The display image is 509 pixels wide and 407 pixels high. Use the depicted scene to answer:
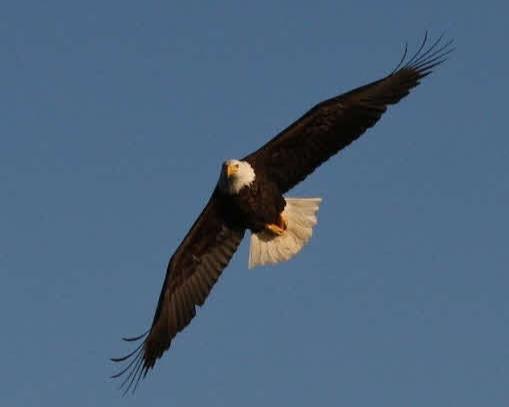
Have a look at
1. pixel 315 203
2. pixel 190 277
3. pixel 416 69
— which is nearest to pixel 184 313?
pixel 190 277

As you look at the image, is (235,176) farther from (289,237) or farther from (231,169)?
(289,237)

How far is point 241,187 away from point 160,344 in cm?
186

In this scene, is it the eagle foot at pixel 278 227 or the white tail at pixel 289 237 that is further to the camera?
the white tail at pixel 289 237

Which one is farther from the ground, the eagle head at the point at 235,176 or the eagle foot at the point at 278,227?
the eagle head at the point at 235,176

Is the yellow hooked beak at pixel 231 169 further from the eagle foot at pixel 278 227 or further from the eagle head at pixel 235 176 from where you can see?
the eagle foot at pixel 278 227

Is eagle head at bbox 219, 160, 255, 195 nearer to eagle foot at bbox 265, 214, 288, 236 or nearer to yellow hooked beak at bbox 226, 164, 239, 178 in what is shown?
yellow hooked beak at bbox 226, 164, 239, 178

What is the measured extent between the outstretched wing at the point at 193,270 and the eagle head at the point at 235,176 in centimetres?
51

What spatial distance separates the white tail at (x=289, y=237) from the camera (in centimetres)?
2092

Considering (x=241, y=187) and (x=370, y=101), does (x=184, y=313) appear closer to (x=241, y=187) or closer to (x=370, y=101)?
(x=241, y=187)

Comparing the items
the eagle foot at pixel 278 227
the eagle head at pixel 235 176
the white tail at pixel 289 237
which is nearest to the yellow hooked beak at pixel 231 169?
the eagle head at pixel 235 176

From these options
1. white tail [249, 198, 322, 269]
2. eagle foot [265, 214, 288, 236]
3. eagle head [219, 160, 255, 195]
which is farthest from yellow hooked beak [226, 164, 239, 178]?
white tail [249, 198, 322, 269]

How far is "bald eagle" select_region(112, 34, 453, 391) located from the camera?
20.3 meters

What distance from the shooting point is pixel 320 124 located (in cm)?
2044

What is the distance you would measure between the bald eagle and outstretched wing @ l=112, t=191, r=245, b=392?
1 centimetres
